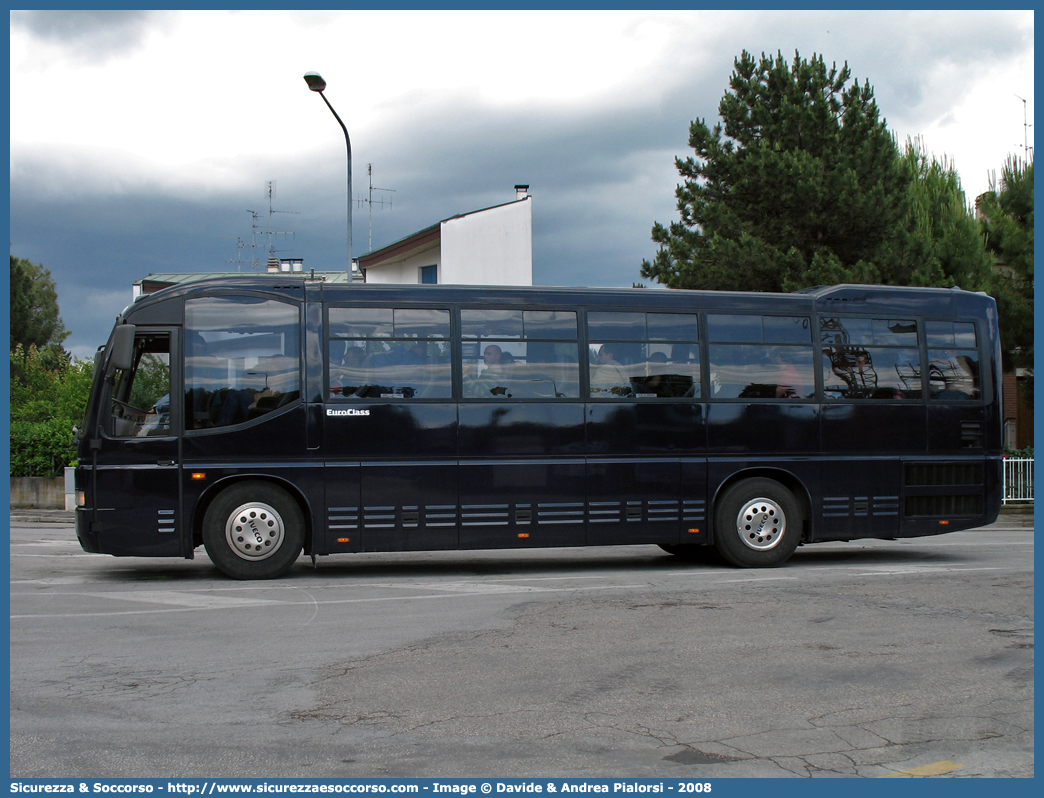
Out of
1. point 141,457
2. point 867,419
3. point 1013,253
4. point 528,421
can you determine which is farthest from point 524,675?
point 1013,253

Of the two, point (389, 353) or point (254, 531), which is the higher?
point (389, 353)

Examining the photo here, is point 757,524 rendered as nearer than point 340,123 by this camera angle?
Yes

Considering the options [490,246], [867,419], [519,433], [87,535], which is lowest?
[87,535]

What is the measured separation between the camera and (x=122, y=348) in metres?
10.4

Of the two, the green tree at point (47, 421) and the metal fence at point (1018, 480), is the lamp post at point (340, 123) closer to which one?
the green tree at point (47, 421)

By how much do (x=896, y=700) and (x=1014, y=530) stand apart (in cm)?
1516

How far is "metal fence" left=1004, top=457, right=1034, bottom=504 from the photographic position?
80.2 ft

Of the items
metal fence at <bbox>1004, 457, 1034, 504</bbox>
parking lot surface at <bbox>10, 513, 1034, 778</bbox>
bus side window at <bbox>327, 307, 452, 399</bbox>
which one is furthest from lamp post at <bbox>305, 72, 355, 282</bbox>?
metal fence at <bbox>1004, 457, 1034, 504</bbox>

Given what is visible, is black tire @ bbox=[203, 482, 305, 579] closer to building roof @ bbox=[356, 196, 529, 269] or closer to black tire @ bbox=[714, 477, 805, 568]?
black tire @ bbox=[714, 477, 805, 568]

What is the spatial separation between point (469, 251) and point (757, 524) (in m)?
23.3

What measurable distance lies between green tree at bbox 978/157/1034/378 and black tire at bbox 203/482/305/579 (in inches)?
946

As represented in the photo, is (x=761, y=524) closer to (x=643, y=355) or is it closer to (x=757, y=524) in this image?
(x=757, y=524)

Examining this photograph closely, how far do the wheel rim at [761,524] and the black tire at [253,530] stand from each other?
513 centimetres
